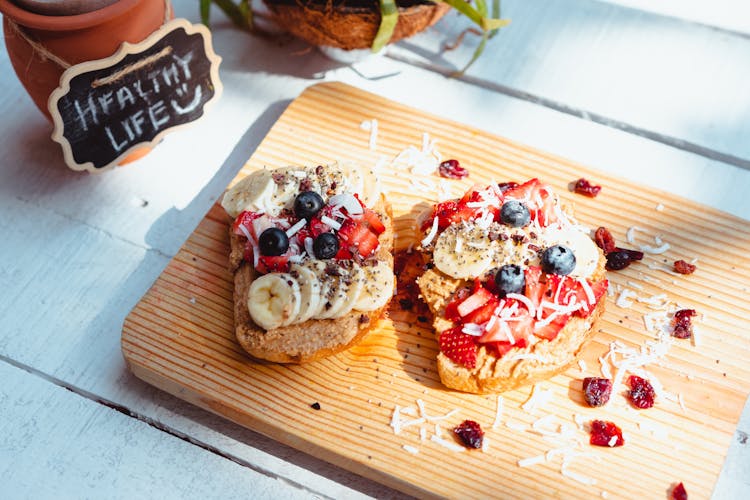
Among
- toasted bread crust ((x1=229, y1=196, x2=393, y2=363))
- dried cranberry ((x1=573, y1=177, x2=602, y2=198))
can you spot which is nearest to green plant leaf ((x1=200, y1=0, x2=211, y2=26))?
toasted bread crust ((x1=229, y1=196, x2=393, y2=363))

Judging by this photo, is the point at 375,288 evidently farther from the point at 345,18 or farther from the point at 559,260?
the point at 345,18

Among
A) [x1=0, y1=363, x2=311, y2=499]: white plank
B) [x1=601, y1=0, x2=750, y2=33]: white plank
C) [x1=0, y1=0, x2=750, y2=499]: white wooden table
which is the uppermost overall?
[x1=601, y1=0, x2=750, y2=33]: white plank

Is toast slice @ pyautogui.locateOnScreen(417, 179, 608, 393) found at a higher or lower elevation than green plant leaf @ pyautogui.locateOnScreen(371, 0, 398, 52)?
lower

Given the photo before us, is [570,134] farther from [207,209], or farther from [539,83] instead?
[207,209]

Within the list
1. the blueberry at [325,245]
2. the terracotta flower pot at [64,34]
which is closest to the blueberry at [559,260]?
the blueberry at [325,245]

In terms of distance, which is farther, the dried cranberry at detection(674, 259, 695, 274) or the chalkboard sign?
the dried cranberry at detection(674, 259, 695, 274)

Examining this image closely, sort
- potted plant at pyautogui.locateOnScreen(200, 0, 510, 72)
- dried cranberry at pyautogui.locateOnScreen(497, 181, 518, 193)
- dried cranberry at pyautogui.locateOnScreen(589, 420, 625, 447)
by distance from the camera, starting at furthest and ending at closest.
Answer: potted plant at pyautogui.locateOnScreen(200, 0, 510, 72) → dried cranberry at pyautogui.locateOnScreen(497, 181, 518, 193) → dried cranberry at pyautogui.locateOnScreen(589, 420, 625, 447)

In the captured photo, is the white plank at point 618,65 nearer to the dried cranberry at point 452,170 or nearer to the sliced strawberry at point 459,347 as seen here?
the dried cranberry at point 452,170

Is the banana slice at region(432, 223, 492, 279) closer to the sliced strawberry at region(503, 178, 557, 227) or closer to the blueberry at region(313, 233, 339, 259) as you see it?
the sliced strawberry at region(503, 178, 557, 227)
